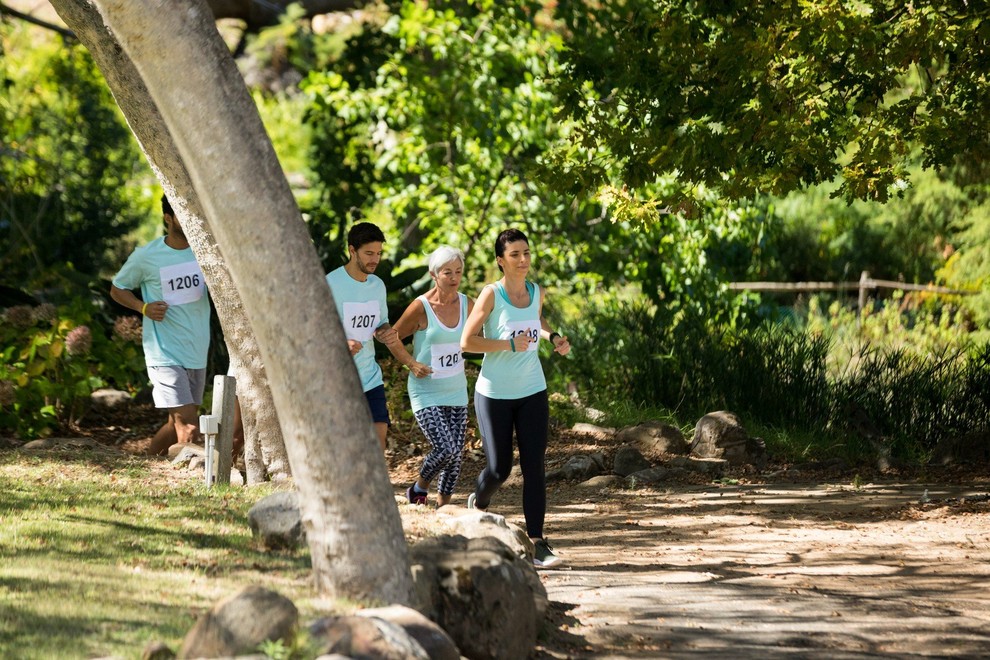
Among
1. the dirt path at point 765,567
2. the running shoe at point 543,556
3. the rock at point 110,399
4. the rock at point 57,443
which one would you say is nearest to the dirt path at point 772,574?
the dirt path at point 765,567

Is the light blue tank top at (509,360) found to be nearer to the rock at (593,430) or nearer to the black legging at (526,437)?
the black legging at (526,437)

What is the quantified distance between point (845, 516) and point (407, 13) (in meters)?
7.33

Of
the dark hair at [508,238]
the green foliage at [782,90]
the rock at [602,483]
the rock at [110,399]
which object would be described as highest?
the green foliage at [782,90]

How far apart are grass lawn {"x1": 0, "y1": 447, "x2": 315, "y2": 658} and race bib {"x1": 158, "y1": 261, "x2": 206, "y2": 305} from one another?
139 cm

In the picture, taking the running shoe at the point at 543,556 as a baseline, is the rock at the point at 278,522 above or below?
above

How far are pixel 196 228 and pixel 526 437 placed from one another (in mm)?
2453

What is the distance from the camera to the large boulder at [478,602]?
5.11 metres

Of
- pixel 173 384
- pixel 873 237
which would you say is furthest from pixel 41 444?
pixel 873 237

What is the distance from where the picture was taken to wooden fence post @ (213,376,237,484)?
7.61 meters

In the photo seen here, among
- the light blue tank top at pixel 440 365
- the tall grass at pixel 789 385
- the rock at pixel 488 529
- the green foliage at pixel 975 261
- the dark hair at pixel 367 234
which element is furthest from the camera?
the green foliage at pixel 975 261

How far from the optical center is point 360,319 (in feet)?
24.8

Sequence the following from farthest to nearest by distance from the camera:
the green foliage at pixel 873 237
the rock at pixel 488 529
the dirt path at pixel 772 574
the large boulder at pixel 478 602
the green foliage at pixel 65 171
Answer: the green foliage at pixel 873 237
the green foliage at pixel 65 171
the rock at pixel 488 529
the dirt path at pixel 772 574
the large boulder at pixel 478 602

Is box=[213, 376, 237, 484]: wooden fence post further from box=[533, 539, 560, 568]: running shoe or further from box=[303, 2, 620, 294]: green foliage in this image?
box=[303, 2, 620, 294]: green foliage

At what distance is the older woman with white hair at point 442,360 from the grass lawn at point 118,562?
1086mm
